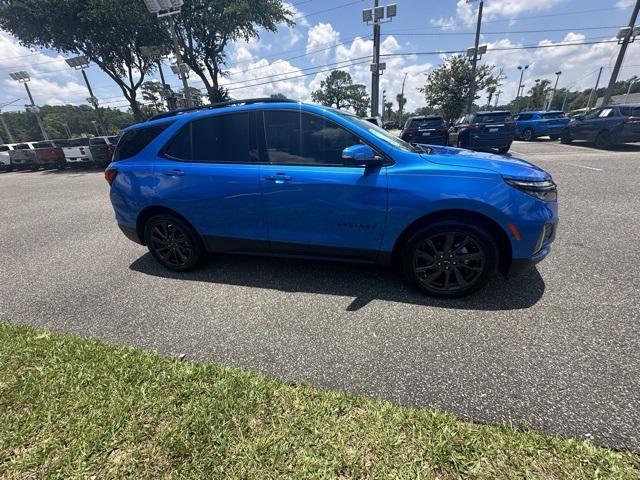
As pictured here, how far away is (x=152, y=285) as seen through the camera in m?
3.43

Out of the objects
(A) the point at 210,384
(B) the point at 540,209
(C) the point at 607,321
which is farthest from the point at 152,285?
(C) the point at 607,321

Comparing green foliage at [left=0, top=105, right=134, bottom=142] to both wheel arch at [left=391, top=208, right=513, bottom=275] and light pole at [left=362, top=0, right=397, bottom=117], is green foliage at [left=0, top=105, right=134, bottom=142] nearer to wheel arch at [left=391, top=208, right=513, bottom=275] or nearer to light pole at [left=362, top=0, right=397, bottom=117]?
light pole at [left=362, top=0, right=397, bottom=117]

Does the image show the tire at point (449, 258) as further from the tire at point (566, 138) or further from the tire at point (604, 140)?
the tire at point (566, 138)

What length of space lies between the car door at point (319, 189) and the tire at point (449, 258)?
0.38 metres

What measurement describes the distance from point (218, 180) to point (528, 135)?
1996 centimetres

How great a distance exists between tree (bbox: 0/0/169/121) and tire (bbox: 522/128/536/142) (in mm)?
22496

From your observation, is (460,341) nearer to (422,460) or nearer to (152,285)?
(422,460)

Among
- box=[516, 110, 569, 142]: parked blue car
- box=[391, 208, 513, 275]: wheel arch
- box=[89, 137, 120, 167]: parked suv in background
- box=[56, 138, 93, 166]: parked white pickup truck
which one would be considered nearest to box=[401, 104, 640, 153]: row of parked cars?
box=[516, 110, 569, 142]: parked blue car

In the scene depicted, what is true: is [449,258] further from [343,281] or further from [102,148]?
[102,148]

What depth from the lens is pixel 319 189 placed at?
278 cm

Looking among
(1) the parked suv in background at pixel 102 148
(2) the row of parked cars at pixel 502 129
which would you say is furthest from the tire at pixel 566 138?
(1) the parked suv in background at pixel 102 148

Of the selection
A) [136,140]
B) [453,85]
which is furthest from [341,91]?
[136,140]

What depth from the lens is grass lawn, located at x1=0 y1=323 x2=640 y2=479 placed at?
1.46 m

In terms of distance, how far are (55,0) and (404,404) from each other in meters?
24.4
